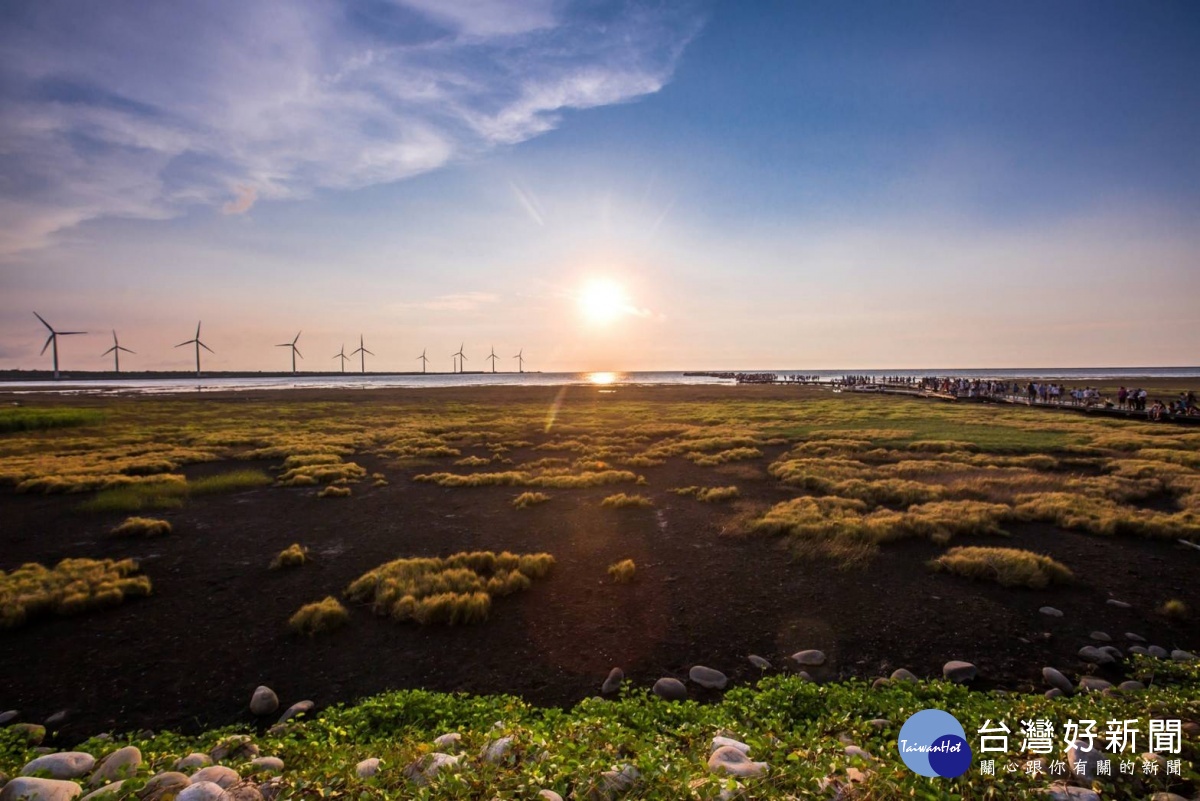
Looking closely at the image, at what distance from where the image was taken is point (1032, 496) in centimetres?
1794

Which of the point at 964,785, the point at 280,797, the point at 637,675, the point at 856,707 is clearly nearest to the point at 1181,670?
the point at 856,707

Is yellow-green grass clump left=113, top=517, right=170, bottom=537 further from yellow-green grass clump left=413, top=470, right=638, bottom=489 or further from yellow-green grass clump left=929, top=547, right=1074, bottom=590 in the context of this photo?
yellow-green grass clump left=929, top=547, right=1074, bottom=590

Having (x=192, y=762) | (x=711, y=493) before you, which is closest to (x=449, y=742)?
(x=192, y=762)

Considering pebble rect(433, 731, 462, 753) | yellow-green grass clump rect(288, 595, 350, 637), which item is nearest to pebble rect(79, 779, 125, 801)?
pebble rect(433, 731, 462, 753)

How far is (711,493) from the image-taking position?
19.6 m

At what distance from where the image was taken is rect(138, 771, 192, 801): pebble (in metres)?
4.03

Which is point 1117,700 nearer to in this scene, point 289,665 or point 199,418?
point 289,665

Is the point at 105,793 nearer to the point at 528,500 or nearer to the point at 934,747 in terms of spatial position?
the point at 934,747

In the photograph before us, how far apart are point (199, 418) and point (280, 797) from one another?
64092 mm

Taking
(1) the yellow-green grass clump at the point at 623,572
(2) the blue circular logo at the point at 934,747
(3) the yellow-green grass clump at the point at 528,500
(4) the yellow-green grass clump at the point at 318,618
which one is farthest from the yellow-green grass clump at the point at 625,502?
(2) the blue circular logo at the point at 934,747

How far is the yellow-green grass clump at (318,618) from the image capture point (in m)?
9.45

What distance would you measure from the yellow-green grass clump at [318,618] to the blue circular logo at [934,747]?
9.27 m

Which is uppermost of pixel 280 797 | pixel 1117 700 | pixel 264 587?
pixel 280 797

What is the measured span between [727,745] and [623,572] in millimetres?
6936
